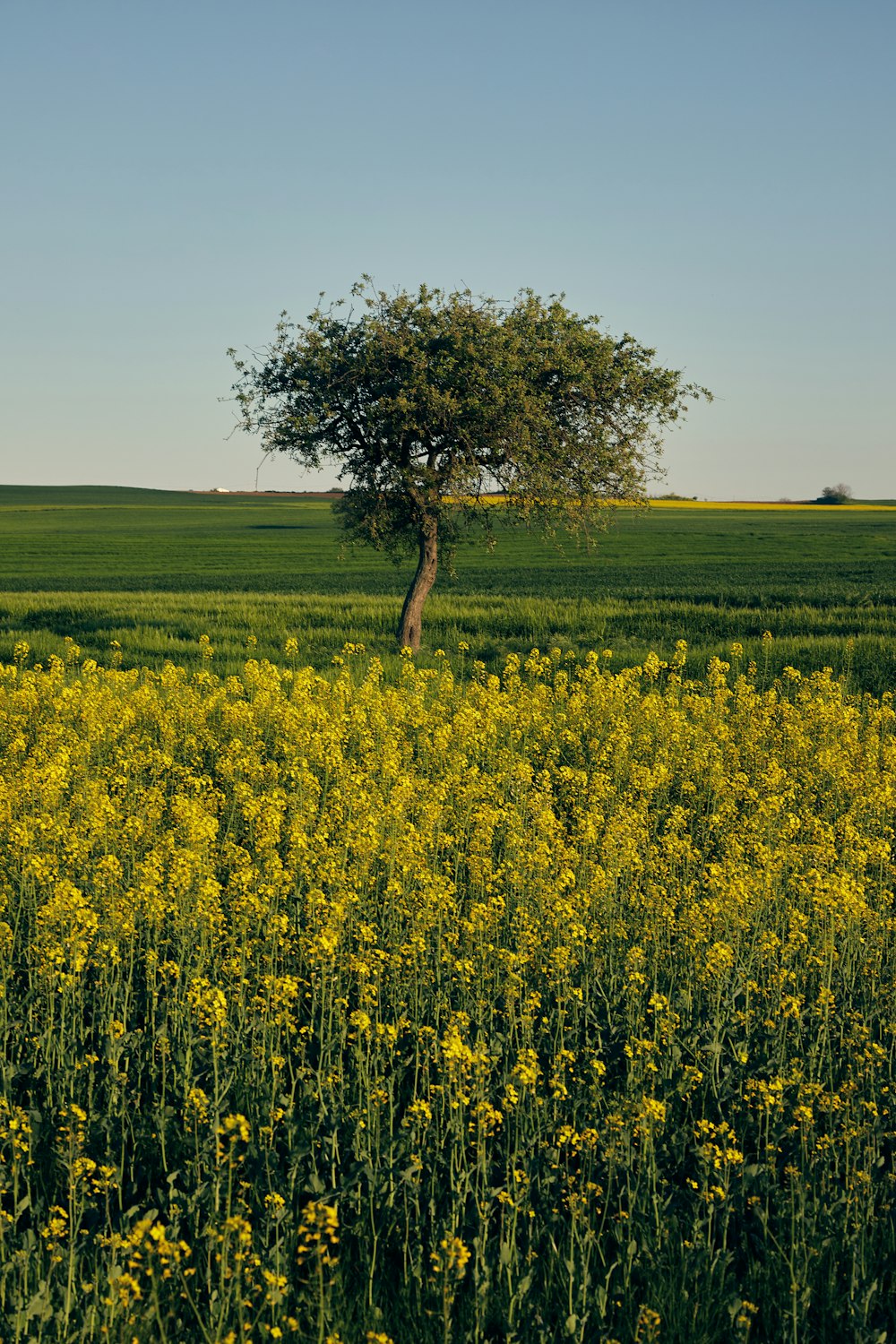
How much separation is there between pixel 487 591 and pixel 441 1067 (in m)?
34.0

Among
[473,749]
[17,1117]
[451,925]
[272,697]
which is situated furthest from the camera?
[272,697]

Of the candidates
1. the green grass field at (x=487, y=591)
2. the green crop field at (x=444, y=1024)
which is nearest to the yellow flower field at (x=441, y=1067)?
the green crop field at (x=444, y=1024)

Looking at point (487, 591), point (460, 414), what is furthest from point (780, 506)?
point (460, 414)

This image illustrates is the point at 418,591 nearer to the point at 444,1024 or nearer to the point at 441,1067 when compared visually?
the point at 444,1024

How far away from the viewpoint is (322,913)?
692 cm

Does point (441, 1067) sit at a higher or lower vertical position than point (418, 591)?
lower

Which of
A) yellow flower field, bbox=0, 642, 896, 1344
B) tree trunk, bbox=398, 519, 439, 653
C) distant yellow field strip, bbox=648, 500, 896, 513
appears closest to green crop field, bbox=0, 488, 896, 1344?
yellow flower field, bbox=0, 642, 896, 1344

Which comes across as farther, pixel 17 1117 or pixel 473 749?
pixel 473 749

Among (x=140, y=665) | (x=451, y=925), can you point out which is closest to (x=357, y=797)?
(x=451, y=925)

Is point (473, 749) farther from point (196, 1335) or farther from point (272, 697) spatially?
point (196, 1335)

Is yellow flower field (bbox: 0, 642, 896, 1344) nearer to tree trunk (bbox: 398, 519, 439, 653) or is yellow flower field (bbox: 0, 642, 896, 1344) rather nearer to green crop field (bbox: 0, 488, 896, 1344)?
green crop field (bbox: 0, 488, 896, 1344)

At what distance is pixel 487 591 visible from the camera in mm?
39031

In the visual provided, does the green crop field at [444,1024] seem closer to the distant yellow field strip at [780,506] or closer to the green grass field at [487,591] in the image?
the green grass field at [487,591]

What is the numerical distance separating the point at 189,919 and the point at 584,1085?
9.30ft
